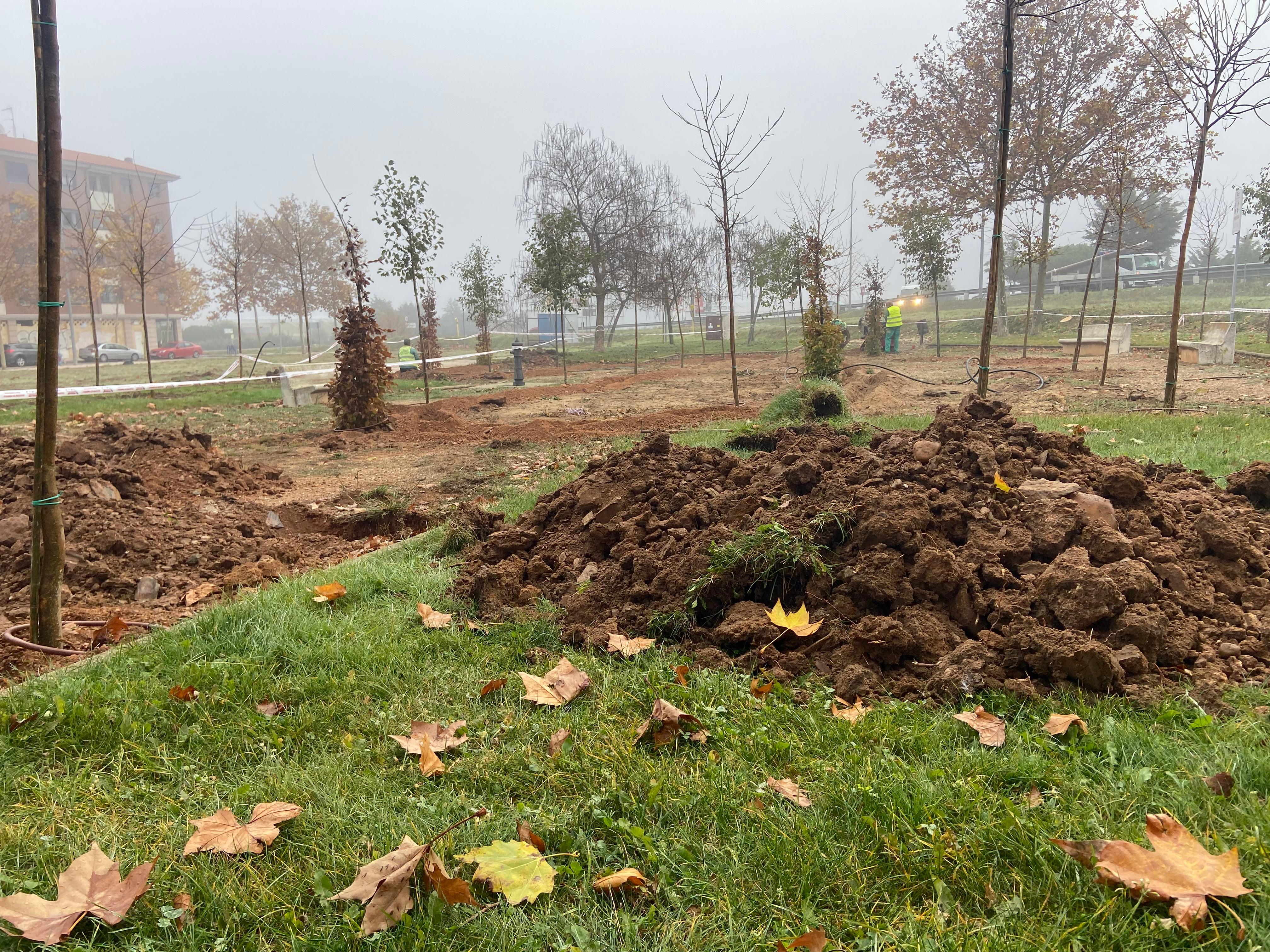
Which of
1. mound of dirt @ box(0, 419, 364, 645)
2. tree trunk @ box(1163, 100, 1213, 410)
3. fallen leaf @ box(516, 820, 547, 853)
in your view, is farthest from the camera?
tree trunk @ box(1163, 100, 1213, 410)

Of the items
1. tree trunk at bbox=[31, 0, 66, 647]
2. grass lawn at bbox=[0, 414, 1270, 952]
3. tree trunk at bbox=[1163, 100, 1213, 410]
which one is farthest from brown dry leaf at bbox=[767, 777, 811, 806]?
tree trunk at bbox=[1163, 100, 1213, 410]

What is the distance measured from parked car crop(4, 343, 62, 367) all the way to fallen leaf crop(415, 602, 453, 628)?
4551cm

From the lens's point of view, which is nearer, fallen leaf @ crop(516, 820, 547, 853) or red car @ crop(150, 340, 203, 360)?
fallen leaf @ crop(516, 820, 547, 853)

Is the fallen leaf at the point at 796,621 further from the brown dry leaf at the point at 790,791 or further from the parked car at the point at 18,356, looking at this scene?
the parked car at the point at 18,356

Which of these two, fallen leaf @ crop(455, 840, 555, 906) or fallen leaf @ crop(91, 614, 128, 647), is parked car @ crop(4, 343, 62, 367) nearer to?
fallen leaf @ crop(91, 614, 128, 647)

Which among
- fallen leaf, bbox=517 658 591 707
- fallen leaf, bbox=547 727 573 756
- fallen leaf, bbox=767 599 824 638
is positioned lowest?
fallen leaf, bbox=547 727 573 756

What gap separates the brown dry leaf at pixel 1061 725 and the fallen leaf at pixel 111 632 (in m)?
3.93

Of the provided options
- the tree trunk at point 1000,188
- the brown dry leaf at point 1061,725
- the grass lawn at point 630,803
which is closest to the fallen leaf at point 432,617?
the grass lawn at point 630,803

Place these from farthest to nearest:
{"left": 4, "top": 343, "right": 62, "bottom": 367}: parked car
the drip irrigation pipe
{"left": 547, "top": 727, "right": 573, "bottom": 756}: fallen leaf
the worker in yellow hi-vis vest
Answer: {"left": 4, "top": 343, "right": 62, "bottom": 367}: parked car < the worker in yellow hi-vis vest < the drip irrigation pipe < {"left": 547, "top": 727, "right": 573, "bottom": 756}: fallen leaf

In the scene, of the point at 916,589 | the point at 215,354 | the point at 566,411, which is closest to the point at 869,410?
the point at 566,411

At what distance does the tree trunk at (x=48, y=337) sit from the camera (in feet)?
10.1

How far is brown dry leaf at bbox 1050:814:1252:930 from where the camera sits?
149 centimetres

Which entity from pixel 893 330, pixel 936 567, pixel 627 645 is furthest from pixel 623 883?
pixel 893 330

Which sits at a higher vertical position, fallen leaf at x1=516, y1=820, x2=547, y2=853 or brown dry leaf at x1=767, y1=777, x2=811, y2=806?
brown dry leaf at x1=767, y1=777, x2=811, y2=806
